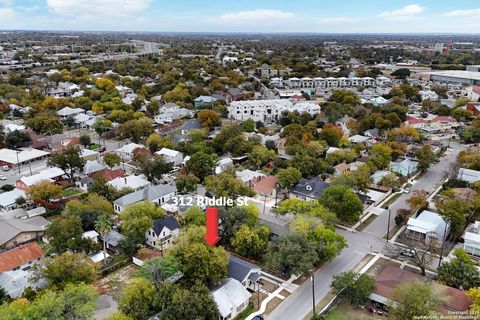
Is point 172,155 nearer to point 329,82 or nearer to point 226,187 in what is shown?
point 226,187

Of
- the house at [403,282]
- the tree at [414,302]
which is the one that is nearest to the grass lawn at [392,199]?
the house at [403,282]

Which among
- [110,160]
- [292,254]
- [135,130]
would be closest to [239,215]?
[292,254]

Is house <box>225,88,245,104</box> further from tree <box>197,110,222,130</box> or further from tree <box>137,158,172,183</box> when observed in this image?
tree <box>137,158,172,183</box>

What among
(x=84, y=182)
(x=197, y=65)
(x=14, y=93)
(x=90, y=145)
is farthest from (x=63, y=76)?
(x=84, y=182)

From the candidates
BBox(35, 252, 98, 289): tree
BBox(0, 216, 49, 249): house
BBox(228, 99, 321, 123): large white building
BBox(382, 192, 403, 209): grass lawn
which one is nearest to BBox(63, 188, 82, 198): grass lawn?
BBox(0, 216, 49, 249): house

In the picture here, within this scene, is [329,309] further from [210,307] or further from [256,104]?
[256,104]

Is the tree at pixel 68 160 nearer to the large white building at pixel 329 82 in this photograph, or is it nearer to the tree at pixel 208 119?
the tree at pixel 208 119
